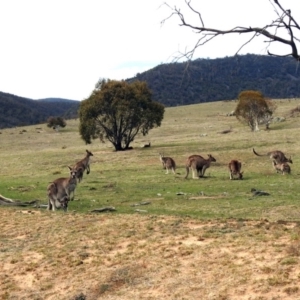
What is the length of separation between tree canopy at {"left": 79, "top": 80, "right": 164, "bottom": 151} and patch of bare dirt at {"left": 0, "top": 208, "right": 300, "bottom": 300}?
1329 inches

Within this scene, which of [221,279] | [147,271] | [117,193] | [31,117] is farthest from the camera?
[31,117]

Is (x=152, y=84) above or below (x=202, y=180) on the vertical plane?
above

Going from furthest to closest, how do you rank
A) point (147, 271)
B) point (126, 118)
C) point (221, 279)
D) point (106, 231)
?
point (126, 118)
point (106, 231)
point (147, 271)
point (221, 279)

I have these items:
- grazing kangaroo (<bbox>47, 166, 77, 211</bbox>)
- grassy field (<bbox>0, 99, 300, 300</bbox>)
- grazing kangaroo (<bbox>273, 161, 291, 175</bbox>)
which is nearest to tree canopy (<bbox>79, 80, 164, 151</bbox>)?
grazing kangaroo (<bbox>273, 161, 291, 175</bbox>)

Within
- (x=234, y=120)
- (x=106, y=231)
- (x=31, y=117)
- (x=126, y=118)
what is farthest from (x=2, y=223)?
(x=31, y=117)

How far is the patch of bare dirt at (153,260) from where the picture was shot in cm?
919

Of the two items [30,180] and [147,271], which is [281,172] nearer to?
[30,180]

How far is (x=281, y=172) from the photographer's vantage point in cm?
2736

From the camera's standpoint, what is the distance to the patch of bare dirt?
9.19m

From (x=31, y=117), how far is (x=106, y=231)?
13131 centimetres

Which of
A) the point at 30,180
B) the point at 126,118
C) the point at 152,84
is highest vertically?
the point at 152,84

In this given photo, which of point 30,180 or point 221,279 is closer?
point 221,279

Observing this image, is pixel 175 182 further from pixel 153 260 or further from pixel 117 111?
pixel 117 111

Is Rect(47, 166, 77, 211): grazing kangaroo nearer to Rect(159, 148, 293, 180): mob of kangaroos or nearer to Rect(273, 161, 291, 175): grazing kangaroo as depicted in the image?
Rect(159, 148, 293, 180): mob of kangaroos
